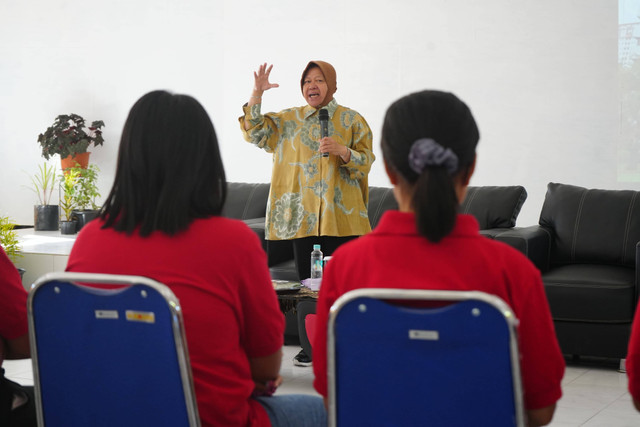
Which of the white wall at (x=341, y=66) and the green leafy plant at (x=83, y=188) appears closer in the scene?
the white wall at (x=341, y=66)

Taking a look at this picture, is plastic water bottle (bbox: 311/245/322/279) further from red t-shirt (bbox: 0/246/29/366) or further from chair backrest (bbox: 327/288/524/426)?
chair backrest (bbox: 327/288/524/426)

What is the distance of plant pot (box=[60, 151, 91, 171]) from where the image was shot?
287 inches

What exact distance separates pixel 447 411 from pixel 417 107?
1.71 feet

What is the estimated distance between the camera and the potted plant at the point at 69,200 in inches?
274

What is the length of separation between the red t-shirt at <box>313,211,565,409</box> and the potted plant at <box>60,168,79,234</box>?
235 inches

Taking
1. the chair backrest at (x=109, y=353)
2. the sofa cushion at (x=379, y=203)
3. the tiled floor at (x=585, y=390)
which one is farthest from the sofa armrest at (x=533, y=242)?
the chair backrest at (x=109, y=353)

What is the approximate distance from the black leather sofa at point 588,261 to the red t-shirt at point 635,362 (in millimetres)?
2649

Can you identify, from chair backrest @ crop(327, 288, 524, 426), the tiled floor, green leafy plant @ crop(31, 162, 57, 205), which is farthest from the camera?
green leafy plant @ crop(31, 162, 57, 205)

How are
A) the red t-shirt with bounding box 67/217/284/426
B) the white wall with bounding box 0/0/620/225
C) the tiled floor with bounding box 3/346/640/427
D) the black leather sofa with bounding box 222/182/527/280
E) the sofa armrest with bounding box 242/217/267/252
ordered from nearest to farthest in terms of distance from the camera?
the red t-shirt with bounding box 67/217/284/426, the tiled floor with bounding box 3/346/640/427, the black leather sofa with bounding box 222/182/527/280, the sofa armrest with bounding box 242/217/267/252, the white wall with bounding box 0/0/620/225

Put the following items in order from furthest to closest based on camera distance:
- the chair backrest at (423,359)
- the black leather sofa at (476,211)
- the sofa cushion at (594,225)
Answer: the black leather sofa at (476,211) → the sofa cushion at (594,225) → the chair backrest at (423,359)

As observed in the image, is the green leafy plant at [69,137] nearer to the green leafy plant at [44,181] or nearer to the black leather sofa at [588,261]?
the green leafy plant at [44,181]

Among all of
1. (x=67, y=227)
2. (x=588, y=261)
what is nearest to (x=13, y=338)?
(x=588, y=261)

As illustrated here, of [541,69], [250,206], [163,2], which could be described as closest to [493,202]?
[541,69]

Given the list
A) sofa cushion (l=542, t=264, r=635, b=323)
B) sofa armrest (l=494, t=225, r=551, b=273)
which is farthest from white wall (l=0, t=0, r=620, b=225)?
sofa cushion (l=542, t=264, r=635, b=323)
